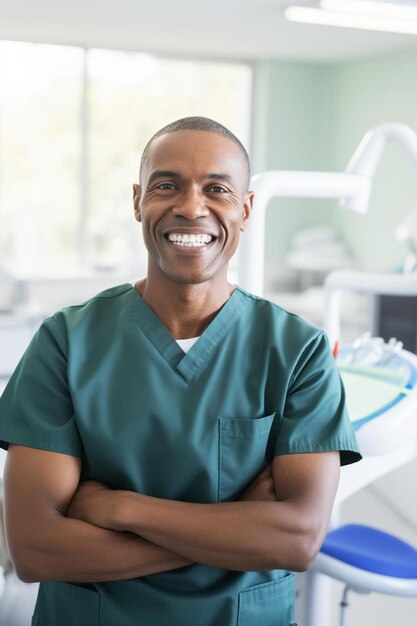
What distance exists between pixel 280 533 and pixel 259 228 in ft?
2.17

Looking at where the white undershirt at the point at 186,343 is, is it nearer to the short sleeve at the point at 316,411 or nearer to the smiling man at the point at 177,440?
the smiling man at the point at 177,440

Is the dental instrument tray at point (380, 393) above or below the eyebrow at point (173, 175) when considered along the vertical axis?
below

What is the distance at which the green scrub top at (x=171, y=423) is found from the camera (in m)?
1.01

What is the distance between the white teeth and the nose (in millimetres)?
23

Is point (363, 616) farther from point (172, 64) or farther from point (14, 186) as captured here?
point (172, 64)

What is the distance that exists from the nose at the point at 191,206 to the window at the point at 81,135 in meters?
3.31

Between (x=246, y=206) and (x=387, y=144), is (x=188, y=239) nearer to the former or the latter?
(x=246, y=206)

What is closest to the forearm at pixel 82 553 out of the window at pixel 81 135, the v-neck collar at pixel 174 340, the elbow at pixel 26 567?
the elbow at pixel 26 567

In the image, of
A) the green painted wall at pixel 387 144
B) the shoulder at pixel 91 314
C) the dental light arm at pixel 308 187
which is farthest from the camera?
the green painted wall at pixel 387 144

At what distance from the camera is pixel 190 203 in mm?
986

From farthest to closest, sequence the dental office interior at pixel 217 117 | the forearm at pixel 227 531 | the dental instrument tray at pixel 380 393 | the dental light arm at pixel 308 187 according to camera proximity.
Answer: the dental office interior at pixel 217 117, the dental light arm at pixel 308 187, the dental instrument tray at pixel 380 393, the forearm at pixel 227 531

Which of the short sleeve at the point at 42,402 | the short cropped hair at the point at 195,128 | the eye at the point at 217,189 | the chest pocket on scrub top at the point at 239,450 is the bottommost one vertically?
the chest pocket on scrub top at the point at 239,450

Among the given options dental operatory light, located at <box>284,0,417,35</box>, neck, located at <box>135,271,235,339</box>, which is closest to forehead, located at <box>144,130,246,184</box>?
neck, located at <box>135,271,235,339</box>

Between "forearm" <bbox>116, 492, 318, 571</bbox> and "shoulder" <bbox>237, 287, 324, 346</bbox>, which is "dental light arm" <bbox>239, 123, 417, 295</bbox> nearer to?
"shoulder" <bbox>237, 287, 324, 346</bbox>
